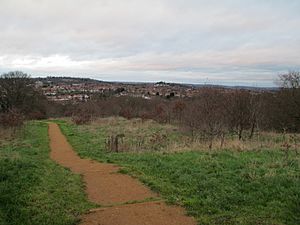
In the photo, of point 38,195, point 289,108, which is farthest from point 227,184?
point 289,108

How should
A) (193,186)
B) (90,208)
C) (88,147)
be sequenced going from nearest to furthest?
(90,208) → (193,186) → (88,147)

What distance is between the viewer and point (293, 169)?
10258 millimetres

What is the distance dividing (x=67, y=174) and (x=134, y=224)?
5.63 meters

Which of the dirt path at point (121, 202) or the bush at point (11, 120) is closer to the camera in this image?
the dirt path at point (121, 202)

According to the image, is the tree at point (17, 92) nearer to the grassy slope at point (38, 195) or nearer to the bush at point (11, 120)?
the bush at point (11, 120)

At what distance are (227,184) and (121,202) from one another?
2.69 meters

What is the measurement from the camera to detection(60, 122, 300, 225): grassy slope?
6.91 metres

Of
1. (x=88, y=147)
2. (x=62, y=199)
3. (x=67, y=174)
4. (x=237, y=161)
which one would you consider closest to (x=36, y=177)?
(x=67, y=174)

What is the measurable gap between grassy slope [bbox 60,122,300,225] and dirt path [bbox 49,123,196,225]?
0.36 meters

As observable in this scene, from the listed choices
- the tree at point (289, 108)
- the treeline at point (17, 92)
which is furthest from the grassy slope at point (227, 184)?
the treeline at point (17, 92)

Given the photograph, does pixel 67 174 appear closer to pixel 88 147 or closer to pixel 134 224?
pixel 134 224

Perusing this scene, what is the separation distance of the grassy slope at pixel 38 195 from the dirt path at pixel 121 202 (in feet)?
1.21

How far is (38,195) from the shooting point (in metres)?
8.60

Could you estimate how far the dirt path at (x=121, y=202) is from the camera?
6770 mm
